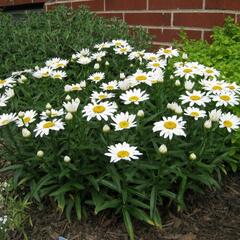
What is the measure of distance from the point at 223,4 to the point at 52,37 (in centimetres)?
166

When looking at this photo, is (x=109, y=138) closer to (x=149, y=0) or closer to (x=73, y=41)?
(x=73, y=41)

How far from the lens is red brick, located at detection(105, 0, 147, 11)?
17.0 ft

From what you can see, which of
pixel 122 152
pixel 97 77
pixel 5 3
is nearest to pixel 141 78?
pixel 97 77

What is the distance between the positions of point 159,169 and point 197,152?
0.32 meters

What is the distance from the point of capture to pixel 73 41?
4.37 m

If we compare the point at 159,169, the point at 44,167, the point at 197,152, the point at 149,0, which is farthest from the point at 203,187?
the point at 149,0

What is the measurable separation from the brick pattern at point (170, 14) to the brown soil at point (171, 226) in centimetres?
205

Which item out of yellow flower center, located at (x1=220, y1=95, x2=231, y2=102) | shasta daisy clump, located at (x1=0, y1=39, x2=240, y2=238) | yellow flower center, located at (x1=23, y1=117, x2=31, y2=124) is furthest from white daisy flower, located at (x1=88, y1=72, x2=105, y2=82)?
yellow flower center, located at (x1=220, y1=95, x2=231, y2=102)

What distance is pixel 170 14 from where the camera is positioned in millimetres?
4852

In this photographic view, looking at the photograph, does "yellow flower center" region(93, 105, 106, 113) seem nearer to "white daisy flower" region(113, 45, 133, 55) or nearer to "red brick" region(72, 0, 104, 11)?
"white daisy flower" region(113, 45, 133, 55)

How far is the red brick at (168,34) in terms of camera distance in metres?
Answer: 4.67

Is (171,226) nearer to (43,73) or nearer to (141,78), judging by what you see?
(141,78)

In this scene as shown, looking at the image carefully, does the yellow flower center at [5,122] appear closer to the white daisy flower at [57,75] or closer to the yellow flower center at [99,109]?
the yellow flower center at [99,109]

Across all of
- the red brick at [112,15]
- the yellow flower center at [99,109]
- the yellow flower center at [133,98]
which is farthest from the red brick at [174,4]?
the yellow flower center at [99,109]
